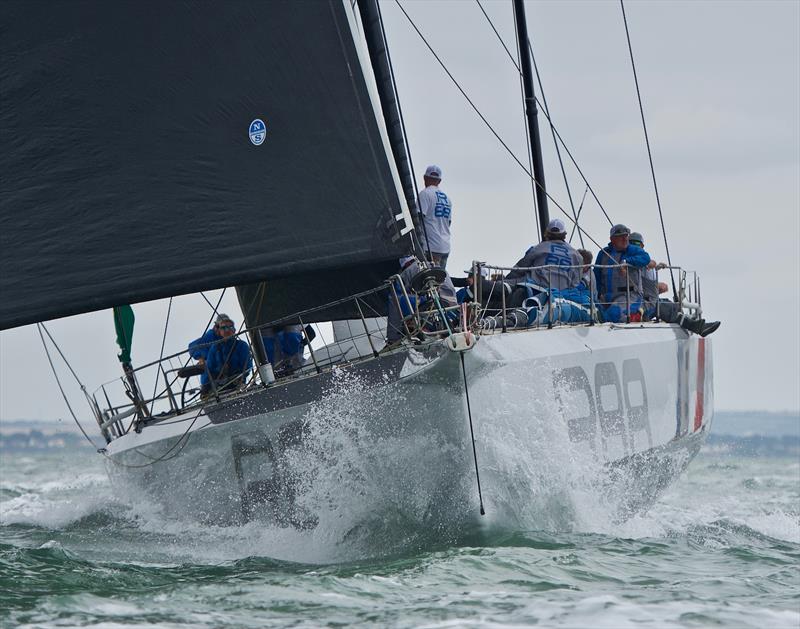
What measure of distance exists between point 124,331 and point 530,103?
4797 mm

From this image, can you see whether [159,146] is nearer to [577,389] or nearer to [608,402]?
[577,389]

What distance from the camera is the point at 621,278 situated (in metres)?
10.3

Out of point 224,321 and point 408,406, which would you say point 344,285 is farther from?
point 408,406

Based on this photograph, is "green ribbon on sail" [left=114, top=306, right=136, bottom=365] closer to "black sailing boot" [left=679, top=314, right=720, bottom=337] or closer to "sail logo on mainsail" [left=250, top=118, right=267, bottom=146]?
"sail logo on mainsail" [left=250, top=118, right=267, bottom=146]

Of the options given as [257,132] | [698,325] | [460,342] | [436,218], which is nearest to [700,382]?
[698,325]

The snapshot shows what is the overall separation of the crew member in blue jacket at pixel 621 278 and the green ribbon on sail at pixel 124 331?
4.00m

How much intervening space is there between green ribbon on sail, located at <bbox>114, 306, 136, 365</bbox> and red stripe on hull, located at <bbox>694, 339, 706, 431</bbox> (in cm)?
516

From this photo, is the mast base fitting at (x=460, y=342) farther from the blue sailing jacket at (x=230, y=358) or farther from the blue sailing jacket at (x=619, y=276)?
the blue sailing jacket at (x=619, y=276)

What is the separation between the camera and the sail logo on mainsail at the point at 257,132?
7.56 meters

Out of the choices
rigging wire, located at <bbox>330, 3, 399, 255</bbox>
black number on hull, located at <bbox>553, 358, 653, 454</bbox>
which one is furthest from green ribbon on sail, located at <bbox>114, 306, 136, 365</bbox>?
black number on hull, located at <bbox>553, 358, 653, 454</bbox>

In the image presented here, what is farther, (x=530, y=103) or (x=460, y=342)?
(x=530, y=103)

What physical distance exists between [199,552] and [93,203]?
2.36m

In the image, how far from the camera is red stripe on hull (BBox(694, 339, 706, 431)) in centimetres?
1160

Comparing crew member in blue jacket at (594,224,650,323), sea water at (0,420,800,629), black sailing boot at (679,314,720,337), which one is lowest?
sea water at (0,420,800,629)
